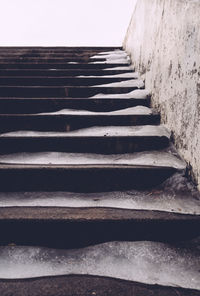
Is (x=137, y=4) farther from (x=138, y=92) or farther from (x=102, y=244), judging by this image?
(x=102, y=244)

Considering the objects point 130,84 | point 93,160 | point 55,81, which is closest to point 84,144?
point 93,160

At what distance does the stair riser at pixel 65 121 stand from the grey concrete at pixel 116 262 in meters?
1.06

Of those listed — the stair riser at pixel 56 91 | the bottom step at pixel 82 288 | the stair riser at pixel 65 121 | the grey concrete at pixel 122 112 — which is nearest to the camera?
the bottom step at pixel 82 288

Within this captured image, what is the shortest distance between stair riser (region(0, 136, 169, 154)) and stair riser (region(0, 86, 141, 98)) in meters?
0.90

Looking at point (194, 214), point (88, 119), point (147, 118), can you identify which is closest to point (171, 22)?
point (147, 118)

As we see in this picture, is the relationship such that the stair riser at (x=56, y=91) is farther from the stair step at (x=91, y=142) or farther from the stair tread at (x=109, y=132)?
the stair step at (x=91, y=142)

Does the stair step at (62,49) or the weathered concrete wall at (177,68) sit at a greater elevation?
the stair step at (62,49)

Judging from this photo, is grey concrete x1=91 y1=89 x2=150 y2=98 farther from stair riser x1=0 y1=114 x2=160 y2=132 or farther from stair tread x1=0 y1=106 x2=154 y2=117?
stair riser x1=0 y1=114 x2=160 y2=132

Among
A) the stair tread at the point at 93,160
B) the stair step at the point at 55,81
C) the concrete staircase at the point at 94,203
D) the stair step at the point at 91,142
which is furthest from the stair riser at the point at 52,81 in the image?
the stair tread at the point at 93,160

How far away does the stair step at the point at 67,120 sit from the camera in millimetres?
1988

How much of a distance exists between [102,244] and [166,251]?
319 mm

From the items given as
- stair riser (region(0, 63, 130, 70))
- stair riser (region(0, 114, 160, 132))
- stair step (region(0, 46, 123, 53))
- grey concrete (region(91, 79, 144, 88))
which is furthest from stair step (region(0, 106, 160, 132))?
stair step (region(0, 46, 123, 53))

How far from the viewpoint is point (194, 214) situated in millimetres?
1230

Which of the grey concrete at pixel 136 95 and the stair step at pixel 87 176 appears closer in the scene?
the stair step at pixel 87 176
